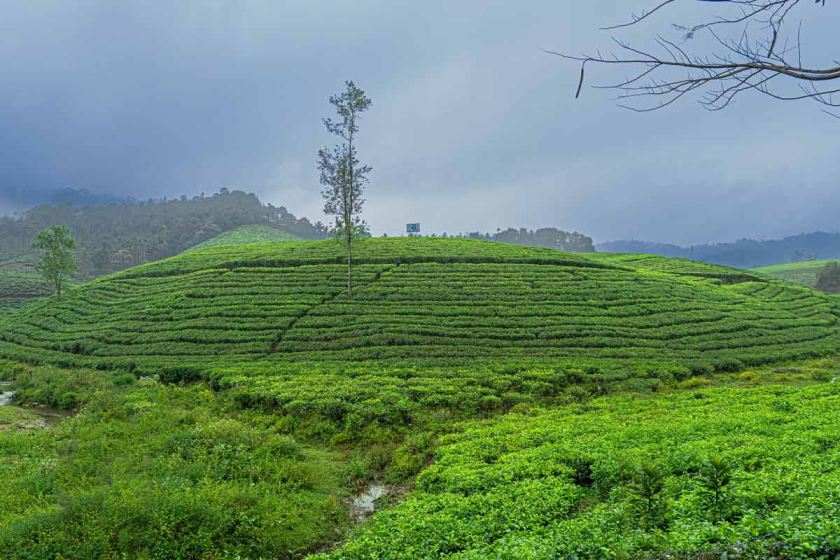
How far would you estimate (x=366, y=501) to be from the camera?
506 inches

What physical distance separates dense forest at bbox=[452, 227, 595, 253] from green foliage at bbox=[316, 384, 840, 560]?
166m

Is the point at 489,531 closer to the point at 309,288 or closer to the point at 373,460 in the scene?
the point at 373,460

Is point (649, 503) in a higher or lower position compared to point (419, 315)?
lower

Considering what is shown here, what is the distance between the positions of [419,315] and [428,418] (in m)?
14.7

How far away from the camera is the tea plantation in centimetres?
808

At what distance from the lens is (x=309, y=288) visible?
38156mm

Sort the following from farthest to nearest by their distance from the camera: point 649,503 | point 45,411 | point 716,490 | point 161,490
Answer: point 45,411, point 161,490, point 649,503, point 716,490

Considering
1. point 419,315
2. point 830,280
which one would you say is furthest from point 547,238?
point 419,315

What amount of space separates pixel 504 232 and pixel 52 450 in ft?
621

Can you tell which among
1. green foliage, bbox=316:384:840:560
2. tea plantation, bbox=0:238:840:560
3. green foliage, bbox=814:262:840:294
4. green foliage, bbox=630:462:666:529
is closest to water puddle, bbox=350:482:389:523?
tea plantation, bbox=0:238:840:560

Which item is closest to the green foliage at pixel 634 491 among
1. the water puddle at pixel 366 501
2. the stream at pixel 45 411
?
the water puddle at pixel 366 501

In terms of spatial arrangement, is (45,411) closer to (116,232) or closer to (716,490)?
(716,490)

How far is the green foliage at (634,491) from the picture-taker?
6.18 metres

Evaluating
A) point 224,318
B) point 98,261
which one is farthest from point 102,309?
point 98,261
